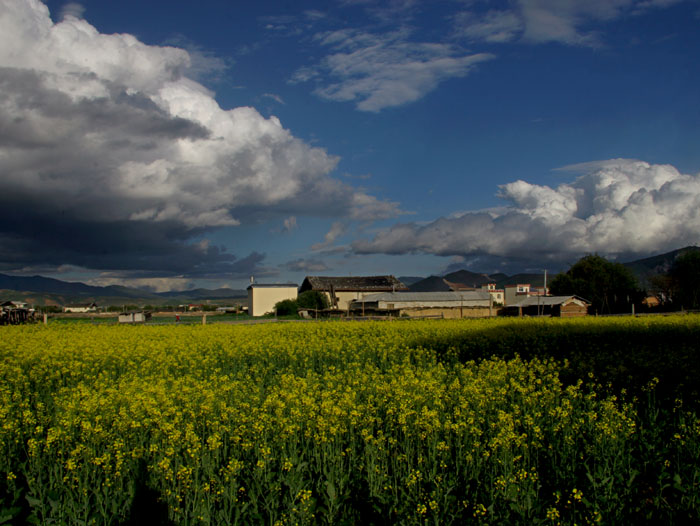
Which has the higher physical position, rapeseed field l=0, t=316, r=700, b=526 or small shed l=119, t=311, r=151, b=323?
small shed l=119, t=311, r=151, b=323

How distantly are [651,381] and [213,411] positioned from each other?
7.24 m

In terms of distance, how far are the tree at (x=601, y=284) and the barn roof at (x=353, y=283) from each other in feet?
91.4

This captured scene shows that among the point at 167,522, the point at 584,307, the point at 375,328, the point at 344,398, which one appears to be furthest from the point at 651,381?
the point at 584,307

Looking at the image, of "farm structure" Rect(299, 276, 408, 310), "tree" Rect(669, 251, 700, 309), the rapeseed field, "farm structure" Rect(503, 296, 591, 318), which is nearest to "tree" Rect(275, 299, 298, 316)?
"farm structure" Rect(299, 276, 408, 310)

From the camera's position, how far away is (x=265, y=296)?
8125cm

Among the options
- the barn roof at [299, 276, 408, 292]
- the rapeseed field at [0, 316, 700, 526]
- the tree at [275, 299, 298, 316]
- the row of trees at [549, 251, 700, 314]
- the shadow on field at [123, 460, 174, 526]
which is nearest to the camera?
the rapeseed field at [0, 316, 700, 526]

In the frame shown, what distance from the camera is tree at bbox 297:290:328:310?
69000mm

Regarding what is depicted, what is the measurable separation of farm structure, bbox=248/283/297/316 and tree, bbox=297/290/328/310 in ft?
25.7

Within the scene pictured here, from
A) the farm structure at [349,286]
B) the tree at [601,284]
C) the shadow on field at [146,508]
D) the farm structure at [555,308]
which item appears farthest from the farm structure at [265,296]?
the shadow on field at [146,508]

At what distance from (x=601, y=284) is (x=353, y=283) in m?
38.9

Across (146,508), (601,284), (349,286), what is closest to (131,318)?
(146,508)

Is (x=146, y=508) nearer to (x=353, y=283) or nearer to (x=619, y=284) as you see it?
(x=619, y=284)

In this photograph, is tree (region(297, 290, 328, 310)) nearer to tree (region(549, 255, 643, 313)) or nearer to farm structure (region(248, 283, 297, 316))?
farm structure (region(248, 283, 297, 316))

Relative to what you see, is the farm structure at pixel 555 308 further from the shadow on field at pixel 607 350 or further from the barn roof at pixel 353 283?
the shadow on field at pixel 607 350
